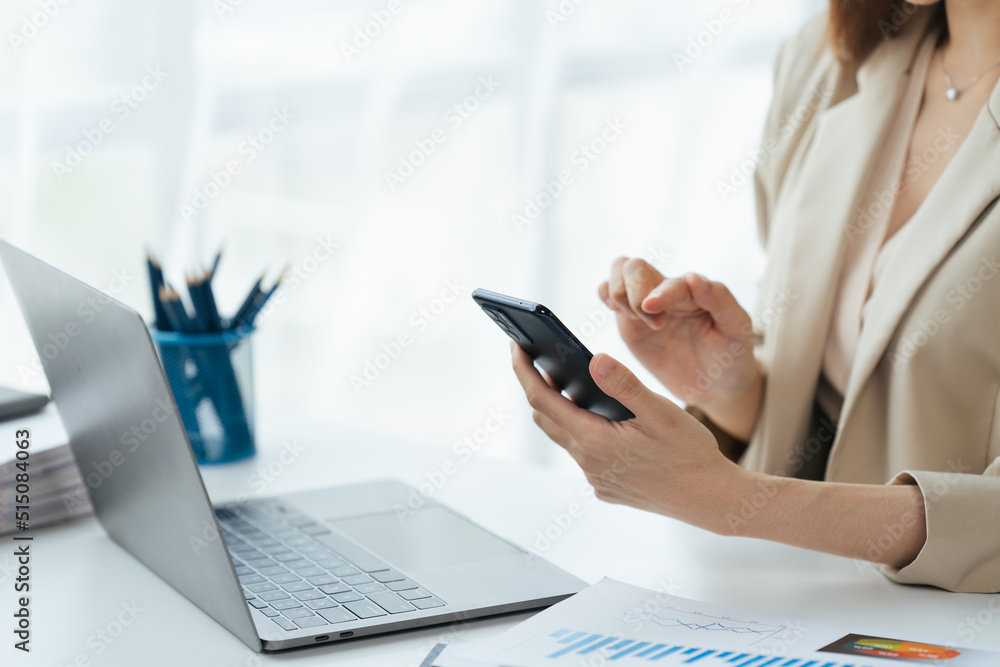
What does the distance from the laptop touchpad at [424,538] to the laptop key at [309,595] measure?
96 millimetres

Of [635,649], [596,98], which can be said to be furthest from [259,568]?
[596,98]

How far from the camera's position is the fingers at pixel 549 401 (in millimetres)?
845

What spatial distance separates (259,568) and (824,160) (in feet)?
2.95

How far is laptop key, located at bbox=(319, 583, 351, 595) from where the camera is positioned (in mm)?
810

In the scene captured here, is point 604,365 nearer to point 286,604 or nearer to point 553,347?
point 553,347

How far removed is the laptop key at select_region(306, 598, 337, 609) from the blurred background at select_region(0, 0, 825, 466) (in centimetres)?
177

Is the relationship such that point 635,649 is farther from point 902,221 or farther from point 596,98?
point 596,98

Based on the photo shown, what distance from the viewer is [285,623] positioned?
74 cm

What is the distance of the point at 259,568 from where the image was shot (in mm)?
870
